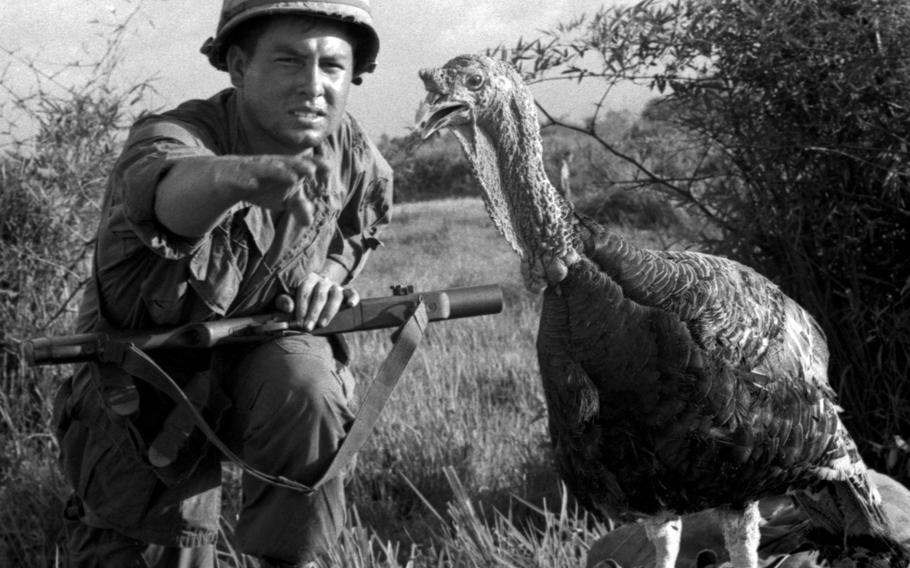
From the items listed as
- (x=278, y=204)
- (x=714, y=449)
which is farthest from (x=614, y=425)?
(x=278, y=204)

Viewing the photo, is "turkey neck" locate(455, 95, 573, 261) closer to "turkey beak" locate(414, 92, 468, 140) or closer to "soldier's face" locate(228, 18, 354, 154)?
"turkey beak" locate(414, 92, 468, 140)

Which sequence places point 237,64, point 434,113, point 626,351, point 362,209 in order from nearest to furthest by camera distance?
point 434,113
point 626,351
point 237,64
point 362,209

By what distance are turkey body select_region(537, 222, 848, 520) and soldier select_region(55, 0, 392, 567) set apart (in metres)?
0.69

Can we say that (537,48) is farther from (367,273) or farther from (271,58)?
(367,273)

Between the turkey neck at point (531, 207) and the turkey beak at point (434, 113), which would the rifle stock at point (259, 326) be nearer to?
the turkey neck at point (531, 207)

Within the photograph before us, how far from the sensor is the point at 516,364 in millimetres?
6746

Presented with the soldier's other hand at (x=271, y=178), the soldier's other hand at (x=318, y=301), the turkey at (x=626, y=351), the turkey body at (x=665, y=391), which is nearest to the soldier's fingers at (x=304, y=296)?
the soldier's other hand at (x=318, y=301)

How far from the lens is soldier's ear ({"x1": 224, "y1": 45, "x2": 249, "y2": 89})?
323cm

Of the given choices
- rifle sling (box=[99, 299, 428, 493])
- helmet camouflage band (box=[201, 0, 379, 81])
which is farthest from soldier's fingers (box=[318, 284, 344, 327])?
helmet camouflage band (box=[201, 0, 379, 81])

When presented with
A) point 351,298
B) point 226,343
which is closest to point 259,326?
point 226,343

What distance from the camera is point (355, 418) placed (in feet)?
10.2

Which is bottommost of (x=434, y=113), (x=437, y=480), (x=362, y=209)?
(x=437, y=480)

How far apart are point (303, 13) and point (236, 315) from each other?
3.02 ft

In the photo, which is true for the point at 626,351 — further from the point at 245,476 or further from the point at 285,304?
the point at 245,476
